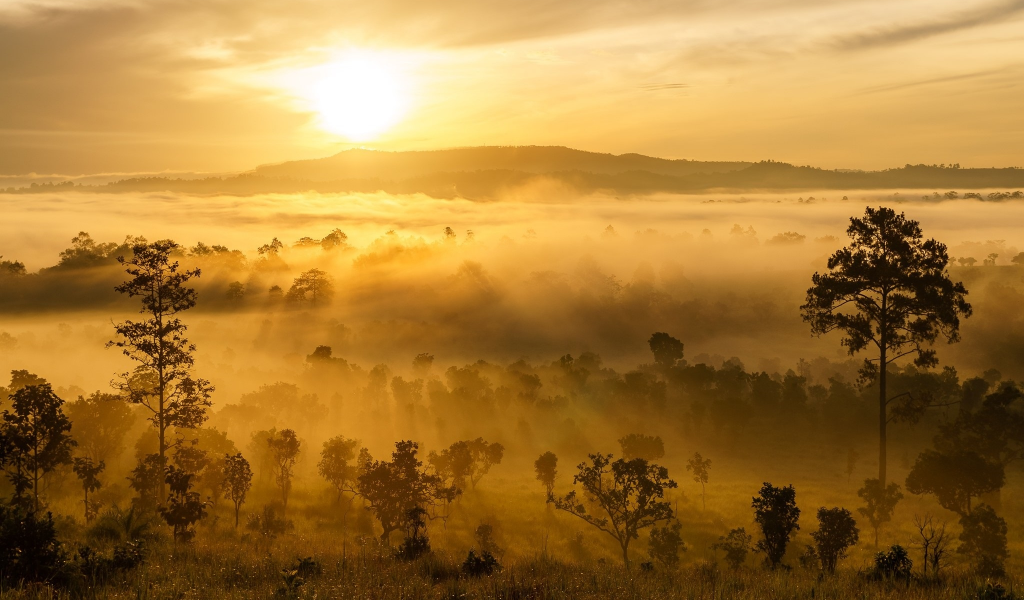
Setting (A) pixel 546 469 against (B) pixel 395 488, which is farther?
(A) pixel 546 469

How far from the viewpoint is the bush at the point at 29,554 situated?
18188 millimetres

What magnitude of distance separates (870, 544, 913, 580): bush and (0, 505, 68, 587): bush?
2387 centimetres

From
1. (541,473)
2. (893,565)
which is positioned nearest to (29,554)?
(893,565)

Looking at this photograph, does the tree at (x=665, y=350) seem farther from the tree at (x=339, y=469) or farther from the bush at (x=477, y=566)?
the bush at (x=477, y=566)

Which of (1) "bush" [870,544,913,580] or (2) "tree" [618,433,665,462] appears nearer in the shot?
(1) "bush" [870,544,913,580]

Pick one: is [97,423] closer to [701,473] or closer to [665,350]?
[701,473]

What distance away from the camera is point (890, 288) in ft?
151

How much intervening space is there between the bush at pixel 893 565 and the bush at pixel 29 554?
78.3 feet

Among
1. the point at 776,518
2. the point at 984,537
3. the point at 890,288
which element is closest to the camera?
the point at 776,518

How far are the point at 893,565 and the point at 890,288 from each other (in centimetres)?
2760

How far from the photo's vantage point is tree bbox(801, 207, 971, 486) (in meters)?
45.0

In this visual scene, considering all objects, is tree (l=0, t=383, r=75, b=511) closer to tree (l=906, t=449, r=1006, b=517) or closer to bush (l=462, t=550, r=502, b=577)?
bush (l=462, t=550, r=502, b=577)

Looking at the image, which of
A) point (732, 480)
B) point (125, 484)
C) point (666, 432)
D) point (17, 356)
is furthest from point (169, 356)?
point (17, 356)

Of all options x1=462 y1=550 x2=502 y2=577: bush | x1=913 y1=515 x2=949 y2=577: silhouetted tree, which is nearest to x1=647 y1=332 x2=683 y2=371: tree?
x1=913 y1=515 x2=949 y2=577: silhouetted tree
